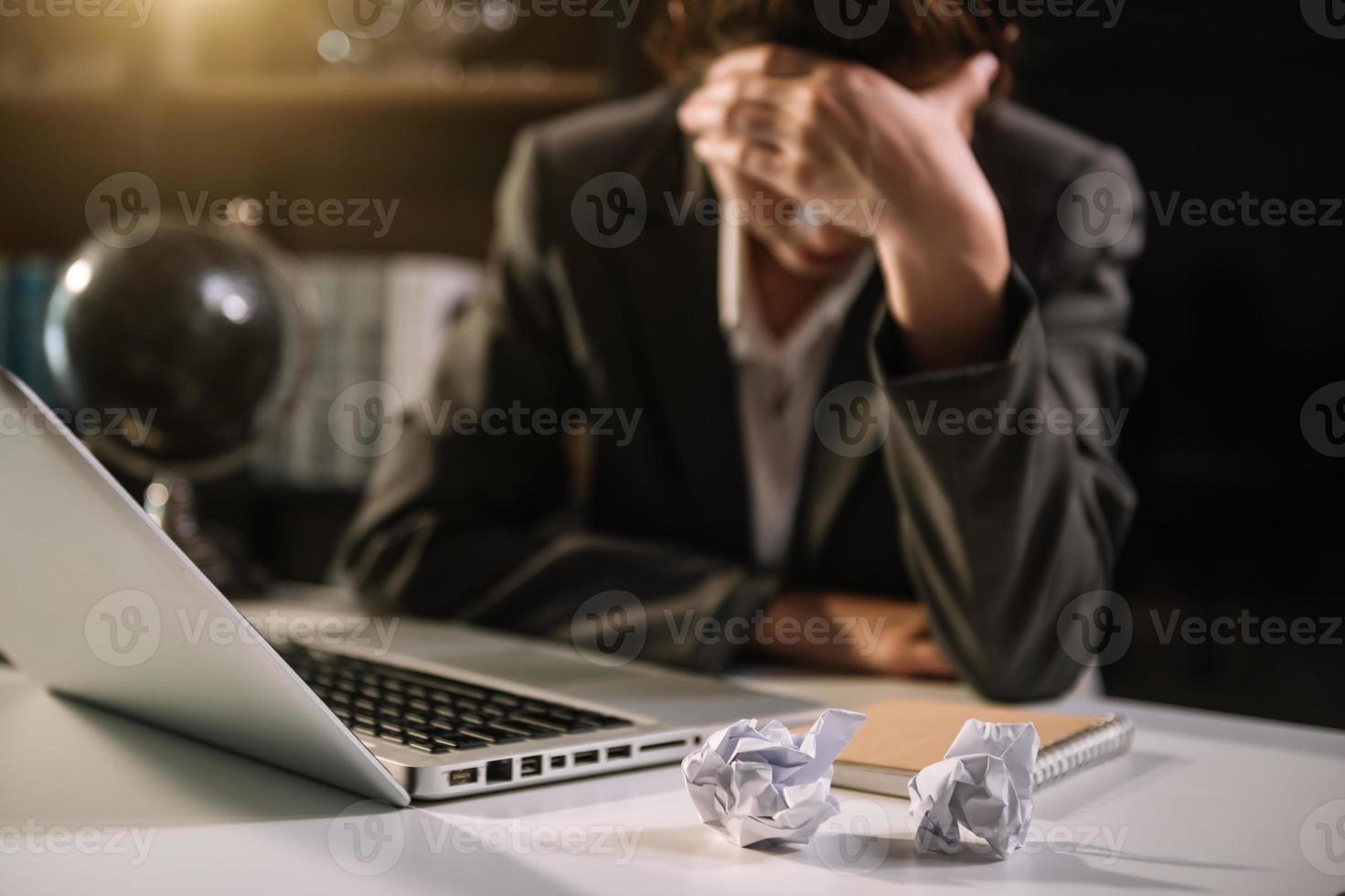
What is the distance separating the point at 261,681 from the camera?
1.42ft

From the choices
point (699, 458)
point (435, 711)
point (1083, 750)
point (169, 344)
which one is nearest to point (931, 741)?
point (1083, 750)

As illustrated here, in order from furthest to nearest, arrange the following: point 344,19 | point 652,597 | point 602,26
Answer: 1. point 344,19
2. point 602,26
3. point 652,597

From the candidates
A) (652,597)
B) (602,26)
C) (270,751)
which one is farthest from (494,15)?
(270,751)

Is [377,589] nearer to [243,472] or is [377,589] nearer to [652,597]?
[652,597]

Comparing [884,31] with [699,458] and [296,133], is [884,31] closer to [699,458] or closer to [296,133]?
[699,458]

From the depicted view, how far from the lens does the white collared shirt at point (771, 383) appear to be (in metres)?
1.04

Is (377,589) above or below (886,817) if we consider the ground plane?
below

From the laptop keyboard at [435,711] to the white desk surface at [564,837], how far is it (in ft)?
0.11

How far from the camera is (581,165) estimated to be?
117 centimetres

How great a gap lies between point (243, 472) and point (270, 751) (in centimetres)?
123

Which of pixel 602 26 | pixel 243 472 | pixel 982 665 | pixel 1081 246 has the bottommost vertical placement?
pixel 243 472

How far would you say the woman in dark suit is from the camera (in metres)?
0.77

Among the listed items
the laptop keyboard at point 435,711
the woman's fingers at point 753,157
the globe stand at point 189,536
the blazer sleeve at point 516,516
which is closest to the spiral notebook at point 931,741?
the laptop keyboard at point 435,711

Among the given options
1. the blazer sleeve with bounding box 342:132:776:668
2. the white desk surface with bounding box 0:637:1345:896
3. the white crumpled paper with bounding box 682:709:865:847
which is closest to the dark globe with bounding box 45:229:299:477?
the blazer sleeve with bounding box 342:132:776:668
